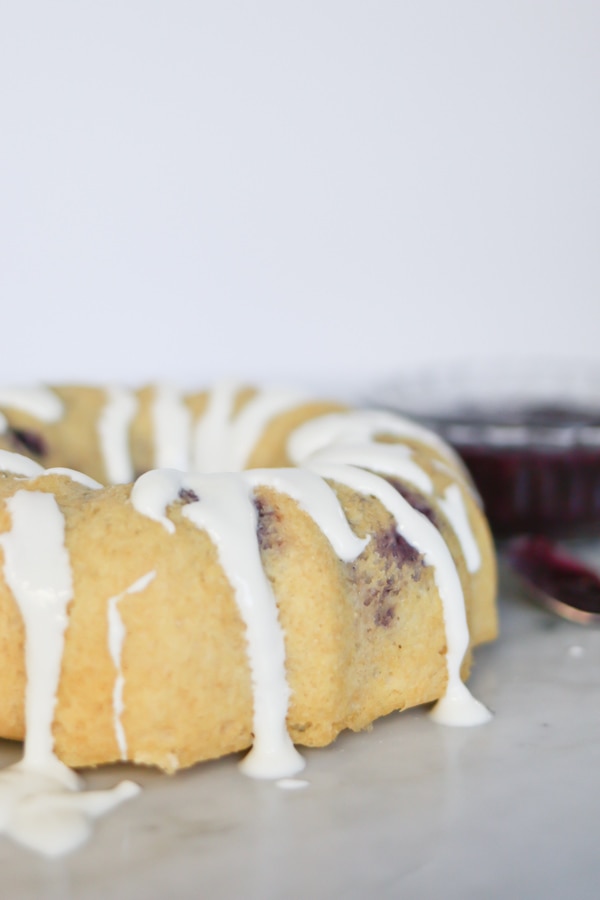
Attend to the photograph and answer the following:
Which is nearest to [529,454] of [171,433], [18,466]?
[171,433]

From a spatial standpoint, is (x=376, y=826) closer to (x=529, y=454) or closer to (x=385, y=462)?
(x=385, y=462)

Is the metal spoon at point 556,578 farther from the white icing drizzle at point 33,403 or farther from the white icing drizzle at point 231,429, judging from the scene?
the white icing drizzle at point 33,403

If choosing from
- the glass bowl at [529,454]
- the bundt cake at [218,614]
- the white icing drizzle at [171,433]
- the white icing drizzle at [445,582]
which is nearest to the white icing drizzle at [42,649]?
the bundt cake at [218,614]

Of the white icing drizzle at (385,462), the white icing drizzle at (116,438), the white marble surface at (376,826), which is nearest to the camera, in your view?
the white marble surface at (376,826)

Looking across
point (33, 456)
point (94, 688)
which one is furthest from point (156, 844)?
point (33, 456)

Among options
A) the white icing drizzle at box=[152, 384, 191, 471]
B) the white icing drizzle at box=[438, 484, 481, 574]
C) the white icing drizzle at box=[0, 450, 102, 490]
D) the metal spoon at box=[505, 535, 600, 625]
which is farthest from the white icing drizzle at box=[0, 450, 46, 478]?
the metal spoon at box=[505, 535, 600, 625]
